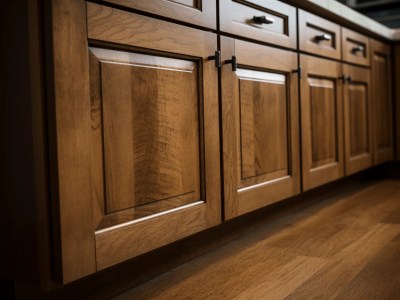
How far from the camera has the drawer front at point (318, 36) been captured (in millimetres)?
1660

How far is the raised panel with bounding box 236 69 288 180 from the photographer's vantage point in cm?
134

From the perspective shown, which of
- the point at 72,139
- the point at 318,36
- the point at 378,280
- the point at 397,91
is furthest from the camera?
the point at 397,91

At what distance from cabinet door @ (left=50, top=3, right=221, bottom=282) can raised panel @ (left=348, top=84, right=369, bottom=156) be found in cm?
109

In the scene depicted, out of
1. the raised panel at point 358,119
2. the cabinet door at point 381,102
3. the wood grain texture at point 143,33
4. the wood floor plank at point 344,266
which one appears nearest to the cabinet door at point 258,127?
the wood grain texture at point 143,33

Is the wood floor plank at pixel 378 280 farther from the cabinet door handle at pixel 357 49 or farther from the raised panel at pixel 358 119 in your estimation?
the cabinet door handle at pixel 357 49

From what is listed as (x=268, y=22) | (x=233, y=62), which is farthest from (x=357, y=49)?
(x=233, y=62)

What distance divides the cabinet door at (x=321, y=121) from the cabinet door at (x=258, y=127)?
80 mm

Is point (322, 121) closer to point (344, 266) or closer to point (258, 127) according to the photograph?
point (258, 127)

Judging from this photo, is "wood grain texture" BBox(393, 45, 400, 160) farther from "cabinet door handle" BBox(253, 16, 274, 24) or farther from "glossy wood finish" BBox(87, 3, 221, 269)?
"glossy wood finish" BBox(87, 3, 221, 269)

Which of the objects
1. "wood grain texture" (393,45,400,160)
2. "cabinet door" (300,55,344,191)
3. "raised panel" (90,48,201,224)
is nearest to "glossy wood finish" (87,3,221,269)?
"raised panel" (90,48,201,224)

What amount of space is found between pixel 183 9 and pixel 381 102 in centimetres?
168

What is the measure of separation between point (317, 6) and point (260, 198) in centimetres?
76

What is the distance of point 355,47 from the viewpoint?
6.97 feet

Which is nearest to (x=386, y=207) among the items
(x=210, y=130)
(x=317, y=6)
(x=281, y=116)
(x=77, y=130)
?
(x=281, y=116)
